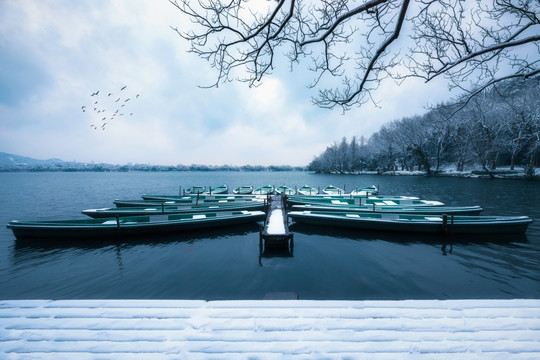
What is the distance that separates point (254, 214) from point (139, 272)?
812cm

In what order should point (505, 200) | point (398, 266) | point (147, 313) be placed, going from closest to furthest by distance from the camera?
point (147, 313) < point (398, 266) < point (505, 200)

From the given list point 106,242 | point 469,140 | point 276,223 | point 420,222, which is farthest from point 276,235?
point 469,140

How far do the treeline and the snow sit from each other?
10188mm

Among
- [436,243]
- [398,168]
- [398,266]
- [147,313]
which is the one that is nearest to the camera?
[147,313]

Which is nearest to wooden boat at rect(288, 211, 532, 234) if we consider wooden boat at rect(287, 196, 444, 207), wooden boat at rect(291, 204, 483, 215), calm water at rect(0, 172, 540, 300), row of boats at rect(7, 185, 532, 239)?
row of boats at rect(7, 185, 532, 239)

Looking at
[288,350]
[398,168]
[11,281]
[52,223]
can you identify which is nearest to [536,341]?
Answer: [288,350]

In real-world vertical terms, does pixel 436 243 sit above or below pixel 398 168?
below

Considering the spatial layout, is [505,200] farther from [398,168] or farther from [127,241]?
[398,168]

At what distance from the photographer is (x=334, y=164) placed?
12262 centimetres

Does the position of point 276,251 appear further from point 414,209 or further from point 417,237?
point 414,209

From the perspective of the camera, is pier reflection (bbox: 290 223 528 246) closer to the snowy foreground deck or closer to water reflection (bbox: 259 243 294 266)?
water reflection (bbox: 259 243 294 266)

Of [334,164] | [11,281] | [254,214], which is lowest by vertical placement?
[11,281]

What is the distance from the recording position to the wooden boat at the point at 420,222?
12.2 metres

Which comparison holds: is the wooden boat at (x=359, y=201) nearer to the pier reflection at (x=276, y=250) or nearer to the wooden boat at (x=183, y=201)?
the wooden boat at (x=183, y=201)
